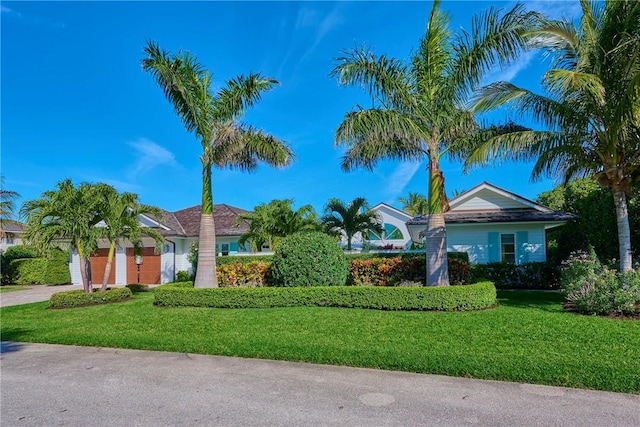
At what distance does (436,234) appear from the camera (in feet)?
34.9

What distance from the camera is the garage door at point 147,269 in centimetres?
Result: 2277

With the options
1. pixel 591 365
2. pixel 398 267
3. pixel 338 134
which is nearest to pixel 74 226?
pixel 338 134

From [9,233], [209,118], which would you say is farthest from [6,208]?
[209,118]

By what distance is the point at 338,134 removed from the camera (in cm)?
1048

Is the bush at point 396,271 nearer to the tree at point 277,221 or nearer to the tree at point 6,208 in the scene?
the tree at point 277,221

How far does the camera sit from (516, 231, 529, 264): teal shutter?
651 inches

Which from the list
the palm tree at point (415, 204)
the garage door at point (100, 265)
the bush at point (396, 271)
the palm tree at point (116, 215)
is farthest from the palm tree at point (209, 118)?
the palm tree at point (415, 204)

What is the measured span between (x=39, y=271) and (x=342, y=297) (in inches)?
860

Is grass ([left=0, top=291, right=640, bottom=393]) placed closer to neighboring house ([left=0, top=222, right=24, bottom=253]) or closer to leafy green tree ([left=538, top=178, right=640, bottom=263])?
leafy green tree ([left=538, top=178, right=640, bottom=263])

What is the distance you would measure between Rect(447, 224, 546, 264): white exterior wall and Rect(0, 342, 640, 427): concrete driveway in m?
12.9

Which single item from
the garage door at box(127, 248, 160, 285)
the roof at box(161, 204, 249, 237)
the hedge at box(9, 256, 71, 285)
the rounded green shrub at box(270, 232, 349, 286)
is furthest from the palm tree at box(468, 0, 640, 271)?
the hedge at box(9, 256, 71, 285)

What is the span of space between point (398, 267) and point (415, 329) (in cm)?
491

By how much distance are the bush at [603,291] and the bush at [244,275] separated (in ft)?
28.1

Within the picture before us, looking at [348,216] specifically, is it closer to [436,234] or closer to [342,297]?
[436,234]
